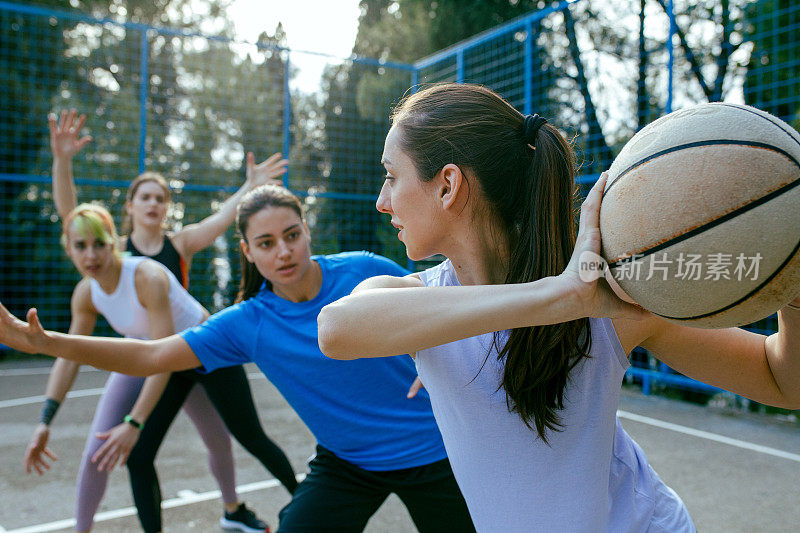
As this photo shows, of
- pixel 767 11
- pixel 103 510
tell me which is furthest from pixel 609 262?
pixel 767 11

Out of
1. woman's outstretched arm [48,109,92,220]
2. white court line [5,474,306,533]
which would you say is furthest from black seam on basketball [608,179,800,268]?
woman's outstretched arm [48,109,92,220]

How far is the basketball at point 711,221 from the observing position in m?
0.97

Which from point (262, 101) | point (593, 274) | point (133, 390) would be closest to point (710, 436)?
point (133, 390)

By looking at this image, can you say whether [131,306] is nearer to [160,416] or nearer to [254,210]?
[160,416]

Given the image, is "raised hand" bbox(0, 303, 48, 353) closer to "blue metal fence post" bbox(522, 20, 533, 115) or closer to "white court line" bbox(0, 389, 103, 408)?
"white court line" bbox(0, 389, 103, 408)

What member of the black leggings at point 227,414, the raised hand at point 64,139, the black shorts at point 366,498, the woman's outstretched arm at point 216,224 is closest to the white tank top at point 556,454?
the black shorts at point 366,498

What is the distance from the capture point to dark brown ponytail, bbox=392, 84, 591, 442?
126 cm

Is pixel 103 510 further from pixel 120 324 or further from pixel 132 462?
pixel 120 324

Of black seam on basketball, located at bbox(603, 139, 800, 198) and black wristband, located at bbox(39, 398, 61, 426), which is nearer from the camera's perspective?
black seam on basketball, located at bbox(603, 139, 800, 198)

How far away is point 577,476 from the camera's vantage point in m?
1.34

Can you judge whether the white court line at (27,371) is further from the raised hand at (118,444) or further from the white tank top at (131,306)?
the raised hand at (118,444)

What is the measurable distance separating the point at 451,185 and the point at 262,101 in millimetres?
8683

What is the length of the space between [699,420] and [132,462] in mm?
4521

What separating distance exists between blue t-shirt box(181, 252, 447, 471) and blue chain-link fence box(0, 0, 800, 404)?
4.73m
